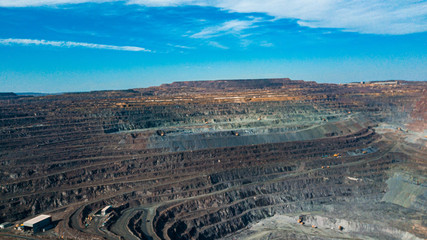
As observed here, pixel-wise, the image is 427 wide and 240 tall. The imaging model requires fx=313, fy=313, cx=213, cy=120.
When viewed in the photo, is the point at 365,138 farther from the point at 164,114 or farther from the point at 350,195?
the point at 164,114

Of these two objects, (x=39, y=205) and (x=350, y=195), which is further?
(x=350, y=195)

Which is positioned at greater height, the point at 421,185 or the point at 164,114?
the point at 164,114

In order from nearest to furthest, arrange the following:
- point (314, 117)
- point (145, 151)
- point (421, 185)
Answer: point (421, 185)
point (145, 151)
point (314, 117)

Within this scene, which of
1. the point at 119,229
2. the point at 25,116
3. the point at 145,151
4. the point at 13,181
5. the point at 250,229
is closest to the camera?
Result: the point at 119,229

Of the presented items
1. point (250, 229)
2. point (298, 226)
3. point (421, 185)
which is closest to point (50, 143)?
point (250, 229)

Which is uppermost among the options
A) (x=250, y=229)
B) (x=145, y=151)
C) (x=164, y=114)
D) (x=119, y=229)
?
(x=164, y=114)

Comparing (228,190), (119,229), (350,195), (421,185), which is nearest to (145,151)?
(228,190)
